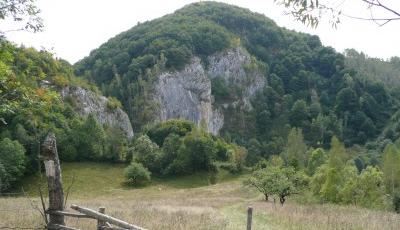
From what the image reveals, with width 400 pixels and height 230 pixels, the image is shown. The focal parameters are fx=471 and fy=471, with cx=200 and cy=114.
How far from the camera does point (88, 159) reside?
8188cm

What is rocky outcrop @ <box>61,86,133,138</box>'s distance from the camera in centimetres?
10644

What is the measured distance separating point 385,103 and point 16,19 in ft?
629

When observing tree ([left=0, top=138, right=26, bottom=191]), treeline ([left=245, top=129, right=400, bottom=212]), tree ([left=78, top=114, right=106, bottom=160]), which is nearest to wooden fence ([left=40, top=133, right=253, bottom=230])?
treeline ([left=245, top=129, right=400, bottom=212])

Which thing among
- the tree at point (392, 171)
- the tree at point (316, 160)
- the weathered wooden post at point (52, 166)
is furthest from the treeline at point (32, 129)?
the tree at point (392, 171)

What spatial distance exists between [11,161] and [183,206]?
43.2 m

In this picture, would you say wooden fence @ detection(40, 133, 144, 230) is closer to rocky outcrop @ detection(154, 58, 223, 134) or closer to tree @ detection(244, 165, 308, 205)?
tree @ detection(244, 165, 308, 205)

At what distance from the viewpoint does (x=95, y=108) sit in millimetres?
112312

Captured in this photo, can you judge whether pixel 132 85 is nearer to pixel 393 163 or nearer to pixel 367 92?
pixel 367 92

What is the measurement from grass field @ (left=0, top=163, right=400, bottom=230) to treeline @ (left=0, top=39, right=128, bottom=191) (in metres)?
2.95

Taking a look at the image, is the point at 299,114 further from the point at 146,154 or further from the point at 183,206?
the point at 183,206

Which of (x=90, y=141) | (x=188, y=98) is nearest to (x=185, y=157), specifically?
(x=90, y=141)

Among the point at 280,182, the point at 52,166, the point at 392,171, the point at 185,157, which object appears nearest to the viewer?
the point at 52,166

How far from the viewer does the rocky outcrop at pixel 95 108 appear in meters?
106

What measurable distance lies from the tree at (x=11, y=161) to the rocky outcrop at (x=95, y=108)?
114ft
